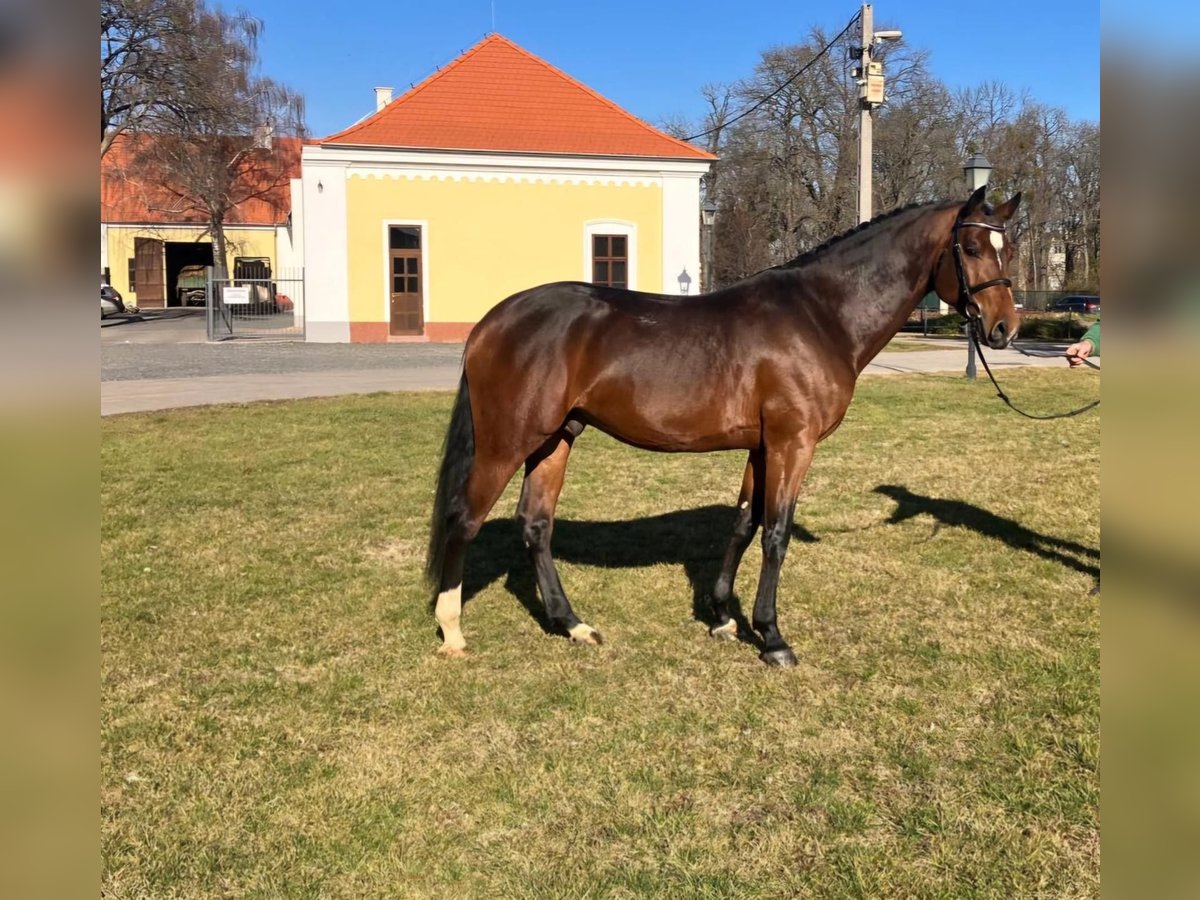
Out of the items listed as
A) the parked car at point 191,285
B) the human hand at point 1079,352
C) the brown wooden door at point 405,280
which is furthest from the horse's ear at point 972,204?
the parked car at point 191,285

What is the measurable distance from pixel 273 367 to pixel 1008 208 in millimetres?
17314

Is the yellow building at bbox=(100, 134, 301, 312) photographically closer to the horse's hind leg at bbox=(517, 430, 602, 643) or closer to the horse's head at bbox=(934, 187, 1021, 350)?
the horse's hind leg at bbox=(517, 430, 602, 643)

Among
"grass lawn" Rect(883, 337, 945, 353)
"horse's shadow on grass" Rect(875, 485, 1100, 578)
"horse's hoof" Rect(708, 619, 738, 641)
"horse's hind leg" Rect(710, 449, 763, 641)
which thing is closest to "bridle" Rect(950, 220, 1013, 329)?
"horse's hind leg" Rect(710, 449, 763, 641)

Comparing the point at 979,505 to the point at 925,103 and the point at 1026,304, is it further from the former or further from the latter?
the point at 1026,304

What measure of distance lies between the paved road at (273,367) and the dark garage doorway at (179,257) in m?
22.9

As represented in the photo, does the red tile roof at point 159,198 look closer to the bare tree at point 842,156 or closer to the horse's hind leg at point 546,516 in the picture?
the bare tree at point 842,156

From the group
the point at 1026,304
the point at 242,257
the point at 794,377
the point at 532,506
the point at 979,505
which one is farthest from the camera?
the point at 242,257

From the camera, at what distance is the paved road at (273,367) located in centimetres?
1398

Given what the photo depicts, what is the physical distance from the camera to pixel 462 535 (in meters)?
4.36

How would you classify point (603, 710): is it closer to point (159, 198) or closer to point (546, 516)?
point (546, 516)

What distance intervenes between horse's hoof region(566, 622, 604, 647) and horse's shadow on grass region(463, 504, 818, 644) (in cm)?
24
